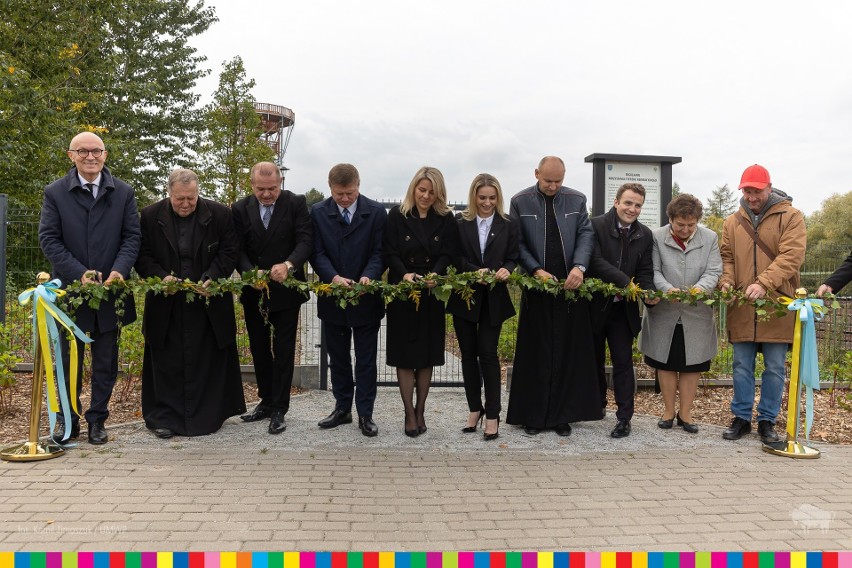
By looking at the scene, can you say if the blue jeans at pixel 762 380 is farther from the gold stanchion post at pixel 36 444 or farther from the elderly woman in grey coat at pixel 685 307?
the gold stanchion post at pixel 36 444

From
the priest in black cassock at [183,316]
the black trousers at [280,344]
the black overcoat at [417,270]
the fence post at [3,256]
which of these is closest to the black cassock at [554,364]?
the black overcoat at [417,270]

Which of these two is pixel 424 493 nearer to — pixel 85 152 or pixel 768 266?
pixel 768 266

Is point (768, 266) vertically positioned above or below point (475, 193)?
below

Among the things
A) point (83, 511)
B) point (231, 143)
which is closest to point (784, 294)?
point (83, 511)

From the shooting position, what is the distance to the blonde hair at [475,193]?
6027 millimetres

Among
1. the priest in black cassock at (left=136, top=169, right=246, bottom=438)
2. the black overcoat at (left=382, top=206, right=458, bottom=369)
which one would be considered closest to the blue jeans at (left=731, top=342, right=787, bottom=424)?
the black overcoat at (left=382, top=206, right=458, bottom=369)

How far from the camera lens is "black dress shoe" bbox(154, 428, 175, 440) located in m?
5.87

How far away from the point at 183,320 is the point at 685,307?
463cm

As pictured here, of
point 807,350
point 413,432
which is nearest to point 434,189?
point 413,432

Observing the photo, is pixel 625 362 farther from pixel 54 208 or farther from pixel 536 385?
pixel 54 208

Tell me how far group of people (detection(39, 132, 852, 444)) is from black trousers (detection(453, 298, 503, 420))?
0.02 m

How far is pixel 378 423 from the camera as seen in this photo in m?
6.64

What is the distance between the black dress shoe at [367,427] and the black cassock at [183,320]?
1313 mm

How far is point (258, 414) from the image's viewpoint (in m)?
6.60
